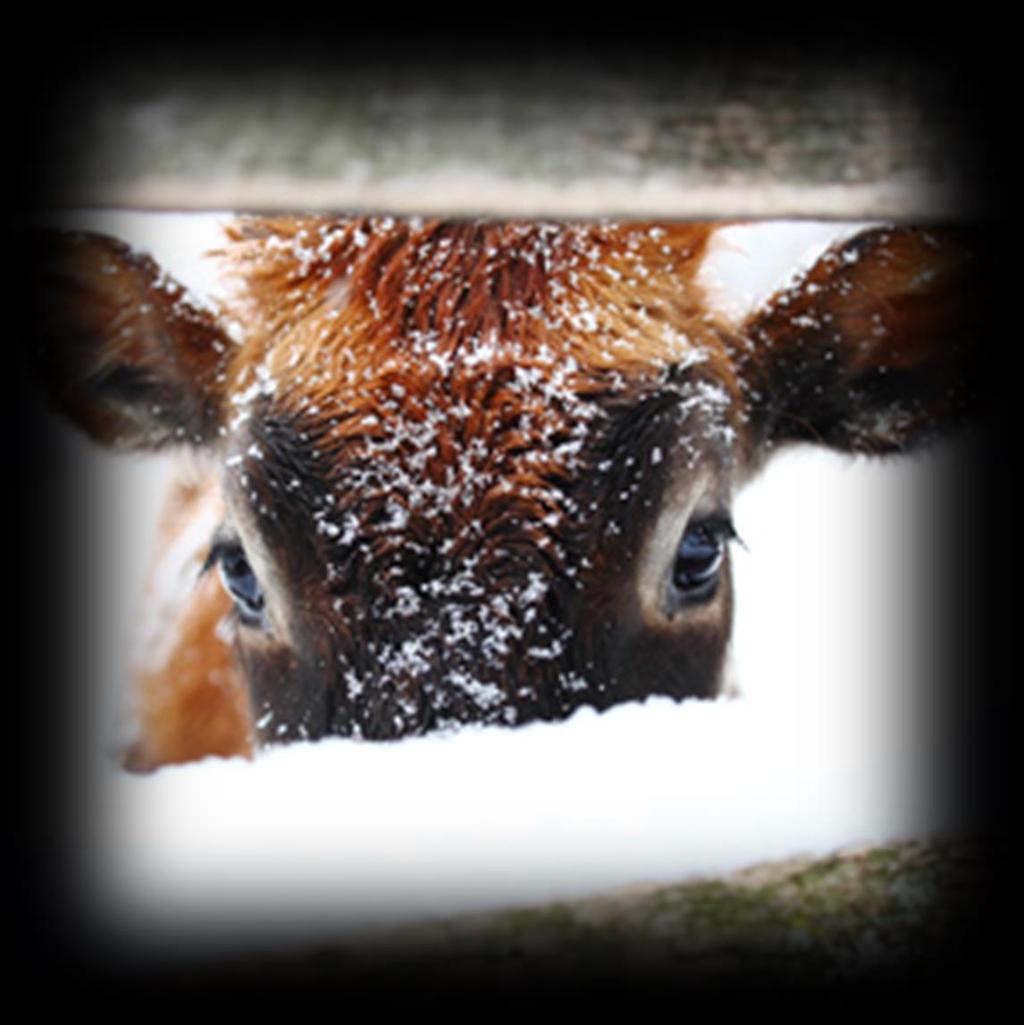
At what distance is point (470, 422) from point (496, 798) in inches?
16.4

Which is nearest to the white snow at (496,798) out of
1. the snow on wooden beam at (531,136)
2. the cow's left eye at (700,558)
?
the cow's left eye at (700,558)

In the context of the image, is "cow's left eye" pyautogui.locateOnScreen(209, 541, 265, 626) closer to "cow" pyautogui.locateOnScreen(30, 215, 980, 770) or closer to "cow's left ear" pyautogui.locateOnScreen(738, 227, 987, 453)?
"cow" pyautogui.locateOnScreen(30, 215, 980, 770)

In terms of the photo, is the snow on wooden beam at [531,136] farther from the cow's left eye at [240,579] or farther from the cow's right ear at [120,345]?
the cow's left eye at [240,579]

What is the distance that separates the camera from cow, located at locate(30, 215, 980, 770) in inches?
44.5

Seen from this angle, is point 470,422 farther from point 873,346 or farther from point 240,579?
point 873,346

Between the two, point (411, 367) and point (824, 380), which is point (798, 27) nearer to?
point (824, 380)

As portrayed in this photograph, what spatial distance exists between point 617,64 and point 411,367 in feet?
2.97

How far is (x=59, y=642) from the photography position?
1275 millimetres

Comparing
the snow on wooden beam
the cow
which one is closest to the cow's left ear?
the cow

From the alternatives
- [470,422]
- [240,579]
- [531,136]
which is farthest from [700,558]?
[531,136]

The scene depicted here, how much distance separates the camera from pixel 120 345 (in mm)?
1225

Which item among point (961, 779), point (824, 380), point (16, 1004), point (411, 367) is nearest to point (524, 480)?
point (411, 367)

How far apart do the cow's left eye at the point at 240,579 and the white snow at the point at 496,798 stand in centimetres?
10

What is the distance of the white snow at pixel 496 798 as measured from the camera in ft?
4.06
